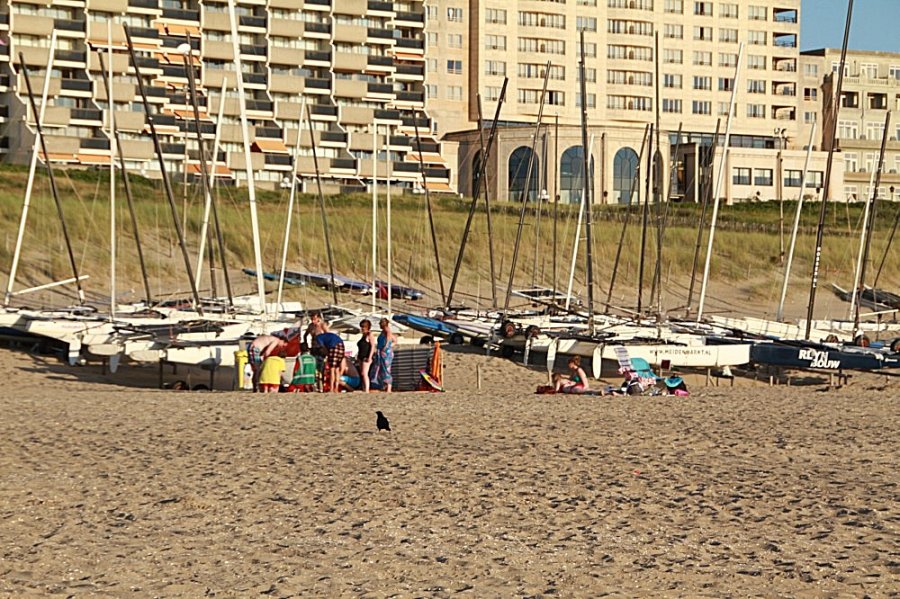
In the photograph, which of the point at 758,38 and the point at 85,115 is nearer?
the point at 85,115

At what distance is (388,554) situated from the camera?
10.9 m

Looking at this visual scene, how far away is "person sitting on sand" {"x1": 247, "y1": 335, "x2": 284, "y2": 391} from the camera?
24516 mm

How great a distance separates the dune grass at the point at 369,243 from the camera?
49500 millimetres

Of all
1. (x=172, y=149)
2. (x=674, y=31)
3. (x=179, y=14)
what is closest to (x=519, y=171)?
(x=179, y=14)

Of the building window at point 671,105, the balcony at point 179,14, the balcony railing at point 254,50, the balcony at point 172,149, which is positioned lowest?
the balcony at point 172,149

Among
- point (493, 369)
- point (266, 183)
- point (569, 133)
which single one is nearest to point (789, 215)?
point (569, 133)

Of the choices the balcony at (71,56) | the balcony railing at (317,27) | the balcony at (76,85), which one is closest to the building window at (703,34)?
the balcony railing at (317,27)

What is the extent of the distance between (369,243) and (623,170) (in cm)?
3732

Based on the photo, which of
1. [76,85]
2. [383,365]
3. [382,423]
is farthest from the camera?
[76,85]

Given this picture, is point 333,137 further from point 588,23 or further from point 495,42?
point 588,23

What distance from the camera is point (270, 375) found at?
24188 millimetres

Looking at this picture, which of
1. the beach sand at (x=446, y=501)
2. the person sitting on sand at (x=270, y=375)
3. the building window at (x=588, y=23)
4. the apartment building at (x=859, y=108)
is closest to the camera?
the beach sand at (x=446, y=501)

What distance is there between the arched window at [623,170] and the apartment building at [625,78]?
10 centimetres

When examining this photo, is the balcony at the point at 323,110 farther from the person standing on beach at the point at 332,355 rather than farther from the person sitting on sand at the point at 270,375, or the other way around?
the person sitting on sand at the point at 270,375
